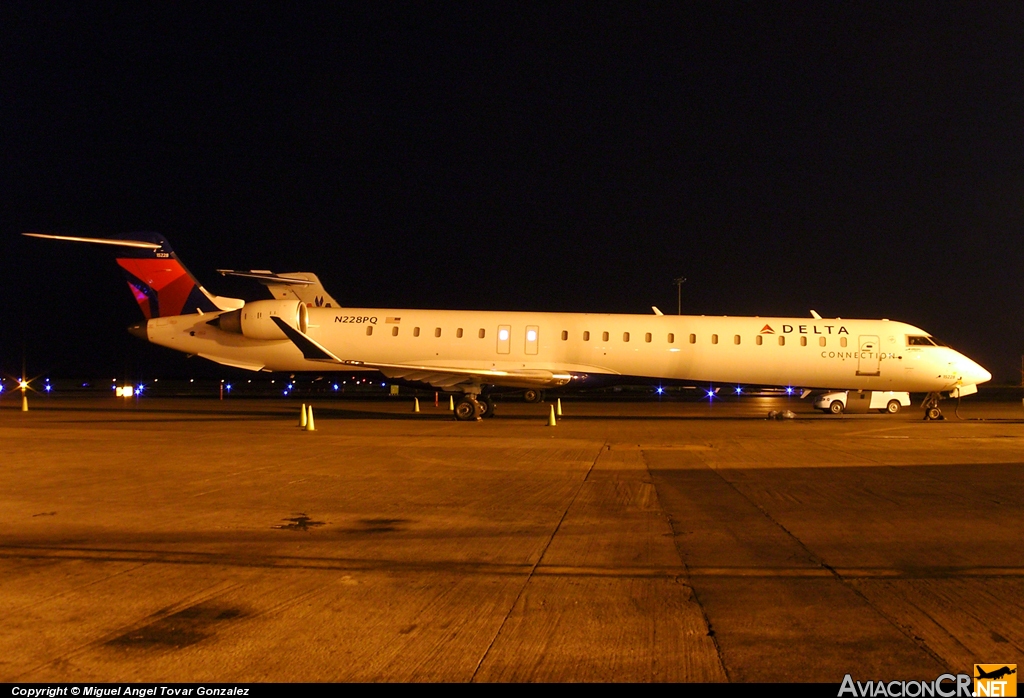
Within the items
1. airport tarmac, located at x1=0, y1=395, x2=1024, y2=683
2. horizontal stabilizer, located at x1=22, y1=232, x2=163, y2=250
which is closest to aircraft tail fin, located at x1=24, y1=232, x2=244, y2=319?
horizontal stabilizer, located at x1=22, y1=232, x2=163, y2=250

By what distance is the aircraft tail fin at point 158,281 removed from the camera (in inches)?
1032

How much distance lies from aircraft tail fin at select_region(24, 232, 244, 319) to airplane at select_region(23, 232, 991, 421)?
2.19 metres

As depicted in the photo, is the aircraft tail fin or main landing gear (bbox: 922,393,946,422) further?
the aircraft tail fin

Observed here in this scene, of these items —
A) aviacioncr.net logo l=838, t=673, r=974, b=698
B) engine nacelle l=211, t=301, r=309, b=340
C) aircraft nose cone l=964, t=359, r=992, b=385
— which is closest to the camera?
aviacioncr.net logo l=838, t=673, r=974, b=698

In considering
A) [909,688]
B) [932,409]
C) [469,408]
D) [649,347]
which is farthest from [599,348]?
[909,688]

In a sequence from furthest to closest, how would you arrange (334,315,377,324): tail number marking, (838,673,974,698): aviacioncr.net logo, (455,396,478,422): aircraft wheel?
(334,315,377,324): tail number marking, (455,396,478,422): aircraft wheel, (838,673,974,698): aviacioncr.net logo

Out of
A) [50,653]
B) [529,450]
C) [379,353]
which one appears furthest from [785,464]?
[379,353]

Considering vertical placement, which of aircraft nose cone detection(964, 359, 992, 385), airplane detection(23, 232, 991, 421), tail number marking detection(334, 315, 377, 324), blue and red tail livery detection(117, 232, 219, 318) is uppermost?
blue and red tail livery detection(117, 232, 219, 318)

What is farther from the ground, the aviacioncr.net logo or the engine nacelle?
the engine nacelle

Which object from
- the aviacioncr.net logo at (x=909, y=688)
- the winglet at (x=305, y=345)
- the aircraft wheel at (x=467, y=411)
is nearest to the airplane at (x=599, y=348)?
the aircraft wheel at (x=467, y=411)

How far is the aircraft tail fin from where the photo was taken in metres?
26.2

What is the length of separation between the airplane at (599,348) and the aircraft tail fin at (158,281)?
86.1 inches

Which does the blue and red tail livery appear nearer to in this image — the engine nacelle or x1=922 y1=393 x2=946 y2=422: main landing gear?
the engine nacelle

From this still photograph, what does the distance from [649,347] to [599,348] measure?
148 cm
